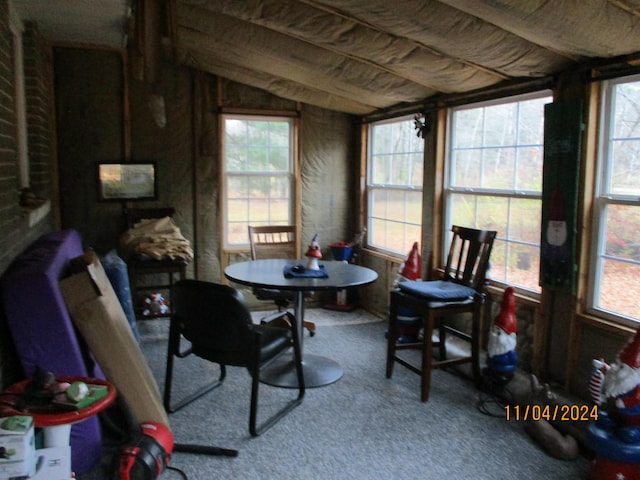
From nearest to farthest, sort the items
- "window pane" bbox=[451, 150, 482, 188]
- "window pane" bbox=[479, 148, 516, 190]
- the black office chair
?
the black office chair
"window pane" bbox=[479, 148, 516, 190]
"window pane" bbox=[451, 150, 482, 188]

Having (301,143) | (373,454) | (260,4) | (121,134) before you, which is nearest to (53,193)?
(121,134)

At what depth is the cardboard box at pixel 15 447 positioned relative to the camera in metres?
1.79

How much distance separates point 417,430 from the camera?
302cm

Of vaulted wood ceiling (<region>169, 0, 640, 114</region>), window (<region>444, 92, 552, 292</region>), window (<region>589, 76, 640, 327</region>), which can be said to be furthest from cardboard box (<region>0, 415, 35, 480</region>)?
window (<region>444, 92, 552, 292</region>)

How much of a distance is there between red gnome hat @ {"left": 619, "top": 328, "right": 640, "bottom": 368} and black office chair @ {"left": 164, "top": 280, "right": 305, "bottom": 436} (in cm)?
177

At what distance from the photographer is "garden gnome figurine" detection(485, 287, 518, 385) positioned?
330 cm

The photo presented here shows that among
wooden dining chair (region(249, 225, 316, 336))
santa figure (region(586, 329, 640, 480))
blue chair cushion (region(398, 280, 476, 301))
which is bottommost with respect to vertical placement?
santa figure (region(586, 329, 640, 480))

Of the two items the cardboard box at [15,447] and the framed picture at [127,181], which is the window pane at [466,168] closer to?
the framed picture at [127,181]

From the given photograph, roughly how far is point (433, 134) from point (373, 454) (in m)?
2.76

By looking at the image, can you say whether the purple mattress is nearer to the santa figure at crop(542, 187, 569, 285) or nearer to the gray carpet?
the gray carpet

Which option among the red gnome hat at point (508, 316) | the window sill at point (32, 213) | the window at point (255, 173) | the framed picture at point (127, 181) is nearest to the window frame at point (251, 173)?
the window at point (255, 173)

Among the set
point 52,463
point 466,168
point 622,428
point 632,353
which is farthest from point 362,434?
point 466,168

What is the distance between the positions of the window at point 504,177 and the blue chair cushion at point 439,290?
484mm

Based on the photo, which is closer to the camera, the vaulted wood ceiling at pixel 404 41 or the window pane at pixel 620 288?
the vaulted wood ceiling at pixel 404 41
